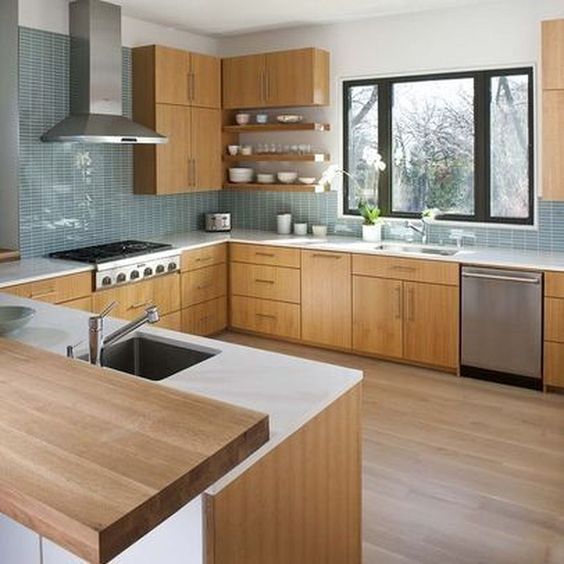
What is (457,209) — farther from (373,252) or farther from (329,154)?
(329,154)

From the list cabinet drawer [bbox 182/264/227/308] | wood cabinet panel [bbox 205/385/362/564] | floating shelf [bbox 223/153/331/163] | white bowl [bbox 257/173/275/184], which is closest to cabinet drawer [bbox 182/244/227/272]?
cabinet drawer [bbox 182/264/227/308]

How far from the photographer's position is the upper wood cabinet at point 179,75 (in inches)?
201

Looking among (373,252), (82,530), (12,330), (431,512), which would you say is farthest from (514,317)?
(82,530)

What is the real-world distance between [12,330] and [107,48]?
3.03m

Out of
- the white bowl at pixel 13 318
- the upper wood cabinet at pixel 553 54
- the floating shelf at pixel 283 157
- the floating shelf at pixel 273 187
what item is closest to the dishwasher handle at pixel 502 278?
the upper wood cabinet at pixel 553 54

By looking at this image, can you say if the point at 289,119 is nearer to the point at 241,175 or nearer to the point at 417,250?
the point at 241,175

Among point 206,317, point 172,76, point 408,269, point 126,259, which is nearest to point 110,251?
point 126,259

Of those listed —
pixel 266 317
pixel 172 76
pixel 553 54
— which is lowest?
pixel 266 317

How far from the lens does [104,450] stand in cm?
131

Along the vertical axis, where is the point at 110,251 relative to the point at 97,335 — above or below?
above

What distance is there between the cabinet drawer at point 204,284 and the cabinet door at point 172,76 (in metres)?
1.41

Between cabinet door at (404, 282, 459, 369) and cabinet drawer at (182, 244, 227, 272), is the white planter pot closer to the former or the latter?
cabinet door at (404, 282, 459, 369)

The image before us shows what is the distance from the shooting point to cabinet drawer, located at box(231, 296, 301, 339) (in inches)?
210

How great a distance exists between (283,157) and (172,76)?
3.75 ft
